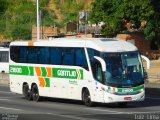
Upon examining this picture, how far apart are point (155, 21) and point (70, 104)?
34.3 metres

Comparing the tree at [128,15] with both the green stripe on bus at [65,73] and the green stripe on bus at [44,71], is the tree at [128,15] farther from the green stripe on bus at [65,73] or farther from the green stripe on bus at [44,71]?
the green stripe on bus at [65,73]

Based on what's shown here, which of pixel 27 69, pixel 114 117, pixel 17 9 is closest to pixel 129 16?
pixel 27 69

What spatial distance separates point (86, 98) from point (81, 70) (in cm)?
118

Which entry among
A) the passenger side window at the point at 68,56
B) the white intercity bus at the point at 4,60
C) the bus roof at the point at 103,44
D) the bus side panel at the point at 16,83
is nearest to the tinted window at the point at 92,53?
the bus roof at the point at 103,44

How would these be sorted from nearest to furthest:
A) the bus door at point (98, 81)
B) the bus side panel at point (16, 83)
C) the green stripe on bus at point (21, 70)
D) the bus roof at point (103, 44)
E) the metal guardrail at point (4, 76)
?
the bus door at point (98, 81)
the bus roof at point (103, 44)
the green stripe on bus at point (21, 70)
the bus side panel at point (16, 83)
the metal guardrail at point (4, 76)

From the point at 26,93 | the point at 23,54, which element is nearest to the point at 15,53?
the point at 23,54

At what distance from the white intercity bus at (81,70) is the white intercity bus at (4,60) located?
58.9ft

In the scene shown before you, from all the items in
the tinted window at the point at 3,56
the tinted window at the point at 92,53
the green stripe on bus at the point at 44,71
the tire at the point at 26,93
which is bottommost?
the tinted window at the point at 3,56

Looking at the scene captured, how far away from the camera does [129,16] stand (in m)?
61.2

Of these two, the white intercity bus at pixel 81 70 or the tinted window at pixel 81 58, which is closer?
the white intercity bus at pixel 81 70

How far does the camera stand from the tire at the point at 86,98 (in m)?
26.6

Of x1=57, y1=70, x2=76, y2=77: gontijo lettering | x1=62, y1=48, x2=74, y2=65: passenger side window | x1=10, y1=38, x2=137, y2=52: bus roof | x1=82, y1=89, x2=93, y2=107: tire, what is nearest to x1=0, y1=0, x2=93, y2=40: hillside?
x1=57, y1=70, x2=76, y2=77: gontijo lettering

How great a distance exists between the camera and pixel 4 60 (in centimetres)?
5012

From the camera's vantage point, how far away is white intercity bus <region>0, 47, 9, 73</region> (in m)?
49.9
